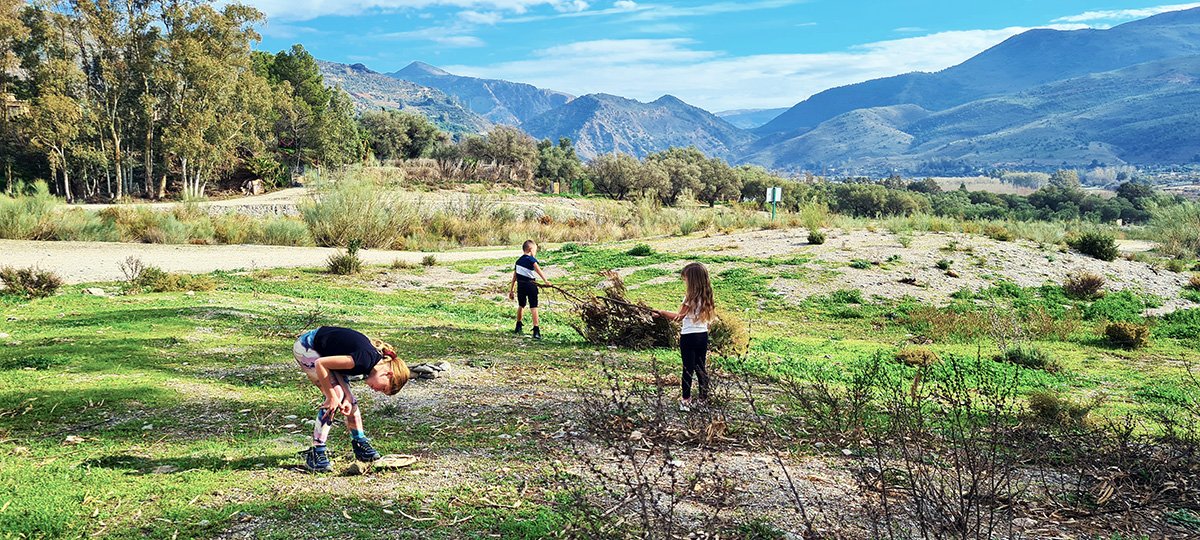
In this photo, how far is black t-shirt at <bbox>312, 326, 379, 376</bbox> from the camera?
14.6 ft

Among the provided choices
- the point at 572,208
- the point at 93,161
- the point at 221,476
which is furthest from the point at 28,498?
the point at 93,161

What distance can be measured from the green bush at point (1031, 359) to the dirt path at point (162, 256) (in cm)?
1505

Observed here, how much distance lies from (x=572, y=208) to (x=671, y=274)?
916 inches

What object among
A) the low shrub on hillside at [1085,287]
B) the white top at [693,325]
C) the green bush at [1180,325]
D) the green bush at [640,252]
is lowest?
the green bush at [1180,325]

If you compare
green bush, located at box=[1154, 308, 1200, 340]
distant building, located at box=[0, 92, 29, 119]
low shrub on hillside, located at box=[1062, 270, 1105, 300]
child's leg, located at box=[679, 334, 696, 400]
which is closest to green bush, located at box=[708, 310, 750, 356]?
child's leg, located at box=[679, 334, 696, 400]

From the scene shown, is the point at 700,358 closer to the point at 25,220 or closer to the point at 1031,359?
the point at 1031,359

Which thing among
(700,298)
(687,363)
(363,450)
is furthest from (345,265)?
(363,450)

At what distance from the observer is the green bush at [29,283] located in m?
11.7

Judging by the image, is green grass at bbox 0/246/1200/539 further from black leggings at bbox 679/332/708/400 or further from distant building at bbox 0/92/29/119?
distant building at bbox 0/92/29/119

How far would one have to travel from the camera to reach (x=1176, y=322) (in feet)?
46.9

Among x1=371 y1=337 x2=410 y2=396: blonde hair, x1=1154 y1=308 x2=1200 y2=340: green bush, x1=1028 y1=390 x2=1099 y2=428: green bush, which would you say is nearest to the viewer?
x1=371 y1=337 x2=410 y2=396: blonde hair

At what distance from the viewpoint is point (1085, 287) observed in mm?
16906

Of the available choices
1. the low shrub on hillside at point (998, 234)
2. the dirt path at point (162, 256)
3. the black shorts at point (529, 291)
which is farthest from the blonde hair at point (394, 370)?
the low shrub on hillside at point (998, 234)

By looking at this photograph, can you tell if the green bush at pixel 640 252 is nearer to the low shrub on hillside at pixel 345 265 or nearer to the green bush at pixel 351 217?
the low shrub on hillside at pixel 345 265
